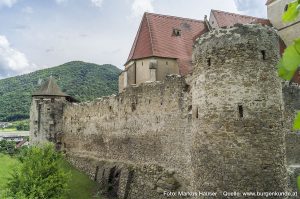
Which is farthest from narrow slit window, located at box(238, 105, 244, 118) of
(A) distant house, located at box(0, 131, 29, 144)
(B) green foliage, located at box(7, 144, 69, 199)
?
(A) distant house, located at box(0, 131, 29, 144)

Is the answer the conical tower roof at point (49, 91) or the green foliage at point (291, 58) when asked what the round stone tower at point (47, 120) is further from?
the green foliage at point (291, 58)

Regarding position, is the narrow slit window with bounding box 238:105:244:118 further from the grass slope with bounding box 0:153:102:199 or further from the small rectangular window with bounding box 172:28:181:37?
the grass slope with bounding box 0:153:102:199

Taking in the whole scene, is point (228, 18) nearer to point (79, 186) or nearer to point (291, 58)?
point (79, 186)

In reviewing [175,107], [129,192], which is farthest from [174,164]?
[129,192]

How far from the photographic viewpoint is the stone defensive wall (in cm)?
1767

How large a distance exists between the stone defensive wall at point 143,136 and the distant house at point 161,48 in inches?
87.7

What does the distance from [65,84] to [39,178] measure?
206 feet

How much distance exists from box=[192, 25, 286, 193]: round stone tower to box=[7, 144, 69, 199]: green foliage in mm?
12295

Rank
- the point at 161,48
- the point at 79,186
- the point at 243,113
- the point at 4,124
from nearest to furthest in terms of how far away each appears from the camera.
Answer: the point at 243,113, the point at 161,48, the point at 79,186, the point at 4,124

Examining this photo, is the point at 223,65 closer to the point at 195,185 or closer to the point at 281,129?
the point at 281,129

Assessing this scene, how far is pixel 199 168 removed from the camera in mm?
12383

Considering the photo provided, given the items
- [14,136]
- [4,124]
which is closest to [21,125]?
[14,136]

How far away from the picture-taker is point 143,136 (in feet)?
68.5

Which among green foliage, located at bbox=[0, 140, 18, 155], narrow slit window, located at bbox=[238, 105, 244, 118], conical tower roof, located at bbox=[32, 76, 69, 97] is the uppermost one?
conical tower roof, located at bbox=[32, 76, 69, 97]
